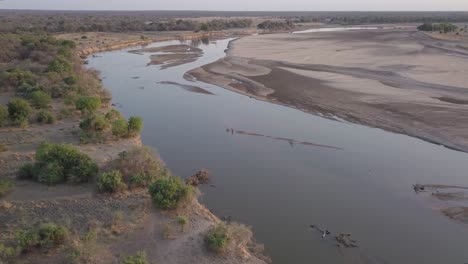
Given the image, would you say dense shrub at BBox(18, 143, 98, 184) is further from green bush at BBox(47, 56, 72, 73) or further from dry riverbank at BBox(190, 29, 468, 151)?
green bush at BBox(47, 56, 72, 73)

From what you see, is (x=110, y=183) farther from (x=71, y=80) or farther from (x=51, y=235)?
(x=71, y=80)

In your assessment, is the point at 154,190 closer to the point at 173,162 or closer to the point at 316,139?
the point at 173,162

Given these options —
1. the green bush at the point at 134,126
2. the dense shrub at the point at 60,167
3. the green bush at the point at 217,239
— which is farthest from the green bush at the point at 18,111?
the green bush at the point at 217,239

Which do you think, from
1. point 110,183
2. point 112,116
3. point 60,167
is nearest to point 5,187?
point 60,167

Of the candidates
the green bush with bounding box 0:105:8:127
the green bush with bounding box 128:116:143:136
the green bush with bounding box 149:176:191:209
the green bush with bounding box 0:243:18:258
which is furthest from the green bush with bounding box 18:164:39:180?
the green bush with bounding box 0:105:8:127

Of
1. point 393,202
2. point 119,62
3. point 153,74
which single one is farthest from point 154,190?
point 119,62

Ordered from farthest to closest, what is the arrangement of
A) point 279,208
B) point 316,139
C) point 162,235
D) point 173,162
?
1. point 316,139
2. point 173,162
3. point 279,208
4. point 162,235
